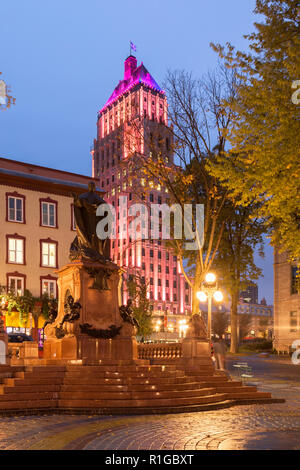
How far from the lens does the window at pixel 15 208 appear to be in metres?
46.7

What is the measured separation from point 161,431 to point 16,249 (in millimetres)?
38254

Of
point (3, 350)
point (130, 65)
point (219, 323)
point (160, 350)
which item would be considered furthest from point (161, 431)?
point (130, 65)

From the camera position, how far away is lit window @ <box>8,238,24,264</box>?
152 ft

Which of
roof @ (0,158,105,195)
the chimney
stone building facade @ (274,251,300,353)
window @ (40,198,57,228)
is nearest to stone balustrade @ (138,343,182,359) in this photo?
roof @ (0,158,105,195)

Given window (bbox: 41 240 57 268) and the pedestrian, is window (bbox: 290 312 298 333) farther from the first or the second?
the pedestrian

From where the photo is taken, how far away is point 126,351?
58.3ft

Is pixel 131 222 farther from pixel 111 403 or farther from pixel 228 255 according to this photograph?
pixel 111 403

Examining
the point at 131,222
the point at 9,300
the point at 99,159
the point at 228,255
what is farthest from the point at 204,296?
the point at 99,159

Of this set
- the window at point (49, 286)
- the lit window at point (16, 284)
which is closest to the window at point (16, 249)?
the lit window at point (16, 284)

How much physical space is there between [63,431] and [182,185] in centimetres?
1781

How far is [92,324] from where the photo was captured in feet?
57.3

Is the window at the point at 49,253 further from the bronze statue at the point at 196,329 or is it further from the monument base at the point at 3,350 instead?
the bronze statue at the point at 196,329

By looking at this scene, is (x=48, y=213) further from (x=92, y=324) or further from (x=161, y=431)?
(x=161, y=431)

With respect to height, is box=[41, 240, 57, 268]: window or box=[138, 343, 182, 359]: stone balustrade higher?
box=[41, 240, 57, 268]: window
